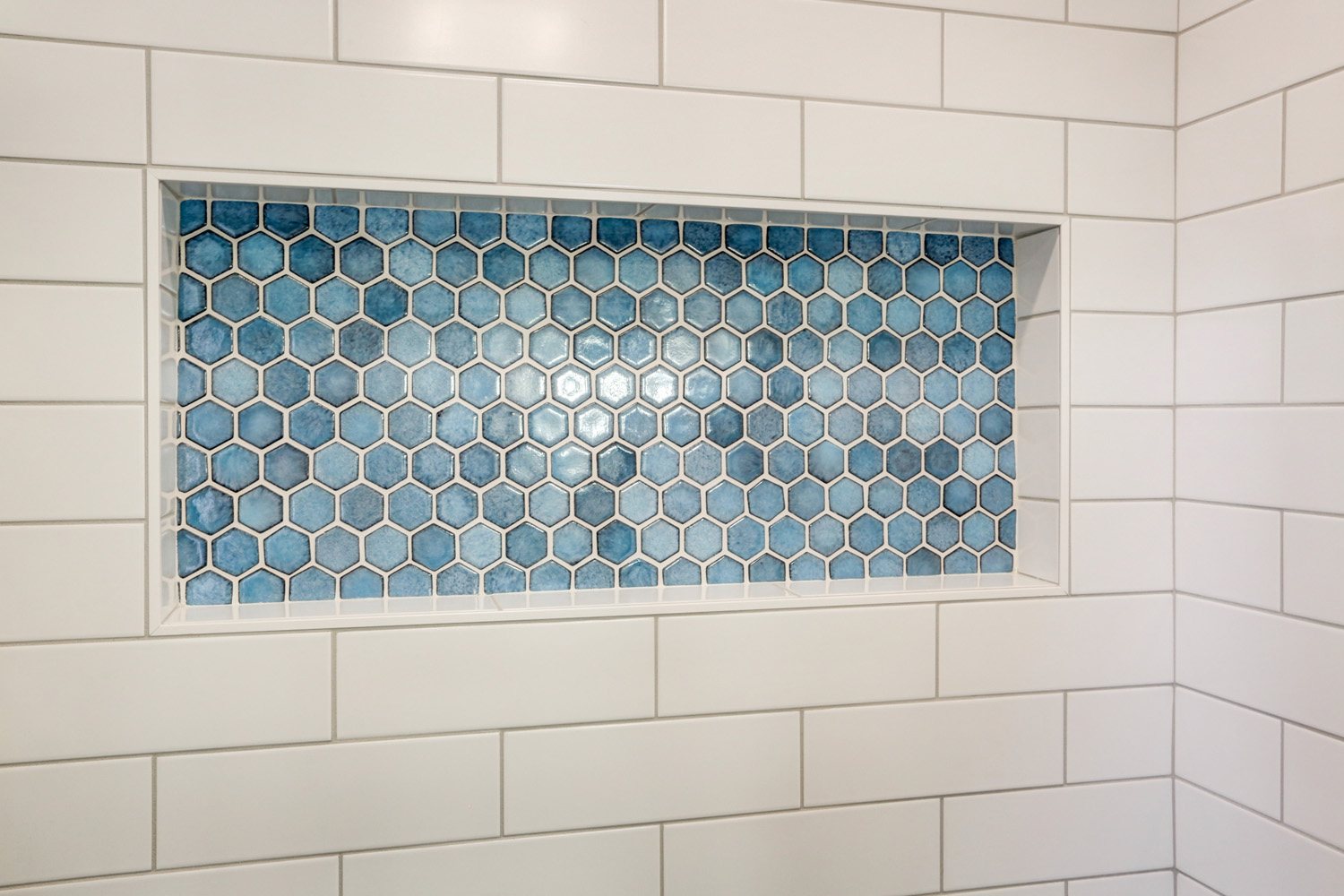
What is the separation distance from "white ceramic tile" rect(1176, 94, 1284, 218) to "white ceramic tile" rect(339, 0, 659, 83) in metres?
0.71

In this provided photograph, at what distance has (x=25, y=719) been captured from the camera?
0.97 meters

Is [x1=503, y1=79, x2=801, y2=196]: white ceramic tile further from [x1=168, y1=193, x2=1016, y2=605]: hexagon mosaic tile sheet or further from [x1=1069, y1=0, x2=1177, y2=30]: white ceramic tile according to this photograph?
[x1=1069, y1=0, x2=1177, y2=30]: white ceramic tile

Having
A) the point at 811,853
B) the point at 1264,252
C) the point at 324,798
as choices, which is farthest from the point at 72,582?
the point at 1264,252

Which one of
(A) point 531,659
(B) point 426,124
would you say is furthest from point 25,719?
A: (B) point 426,124

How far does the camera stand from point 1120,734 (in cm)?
127

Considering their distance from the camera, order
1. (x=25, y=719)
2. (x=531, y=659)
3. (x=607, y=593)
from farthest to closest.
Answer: (x=607, y=593), (x=531, y=659), (x=25, y=719)

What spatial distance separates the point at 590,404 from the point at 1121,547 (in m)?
0.73

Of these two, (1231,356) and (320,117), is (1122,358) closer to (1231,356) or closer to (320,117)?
(1231,356)

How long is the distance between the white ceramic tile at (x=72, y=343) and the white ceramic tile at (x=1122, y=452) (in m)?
1.12

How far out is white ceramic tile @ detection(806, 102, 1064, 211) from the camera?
45.9 inches

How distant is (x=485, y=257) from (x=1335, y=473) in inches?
39.6

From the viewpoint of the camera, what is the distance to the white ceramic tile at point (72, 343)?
96 cm

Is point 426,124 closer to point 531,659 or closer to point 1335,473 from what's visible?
point 531,659

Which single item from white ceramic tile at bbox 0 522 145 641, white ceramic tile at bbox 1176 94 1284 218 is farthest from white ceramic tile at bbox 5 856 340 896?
white ceramic tile at bbox 1176 94 1284 218
